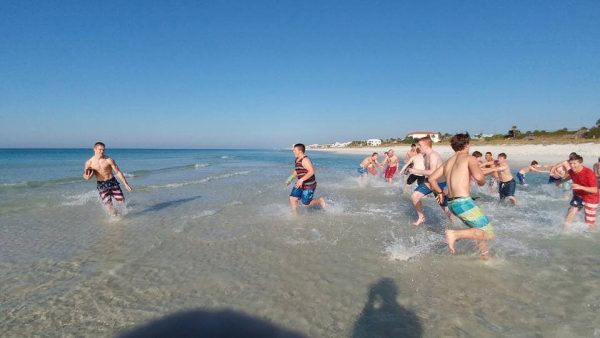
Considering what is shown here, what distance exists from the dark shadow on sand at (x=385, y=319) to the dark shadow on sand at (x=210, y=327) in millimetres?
649

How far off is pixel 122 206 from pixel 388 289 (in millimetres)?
7834

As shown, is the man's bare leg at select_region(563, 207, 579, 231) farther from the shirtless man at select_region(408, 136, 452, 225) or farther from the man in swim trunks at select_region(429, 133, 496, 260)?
the man in swim trunks at select_region(429, 133, 496, 260)

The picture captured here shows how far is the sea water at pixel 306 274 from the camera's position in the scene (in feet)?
11.1

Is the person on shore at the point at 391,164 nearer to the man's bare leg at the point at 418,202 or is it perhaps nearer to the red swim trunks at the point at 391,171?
the red swim trunks at the point at 391,171

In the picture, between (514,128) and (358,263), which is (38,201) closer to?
(358,263)

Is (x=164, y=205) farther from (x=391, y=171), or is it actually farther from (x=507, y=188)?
(x=507, y=188)

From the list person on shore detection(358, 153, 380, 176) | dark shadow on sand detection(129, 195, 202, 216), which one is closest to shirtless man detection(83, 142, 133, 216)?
dark shadow on sand detection(129, 195, 202, 216)

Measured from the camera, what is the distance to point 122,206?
9.12 metres

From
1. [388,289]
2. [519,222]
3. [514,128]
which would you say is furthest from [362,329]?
[514,128]

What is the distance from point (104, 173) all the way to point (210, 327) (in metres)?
6.26

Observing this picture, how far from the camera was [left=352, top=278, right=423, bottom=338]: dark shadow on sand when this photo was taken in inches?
125

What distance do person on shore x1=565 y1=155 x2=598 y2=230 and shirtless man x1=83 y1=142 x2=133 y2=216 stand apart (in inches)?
374

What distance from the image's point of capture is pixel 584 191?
257 inches

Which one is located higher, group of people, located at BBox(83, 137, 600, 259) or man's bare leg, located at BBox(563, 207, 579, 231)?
group of people, located at BBox(83, 137, 600, 259)
